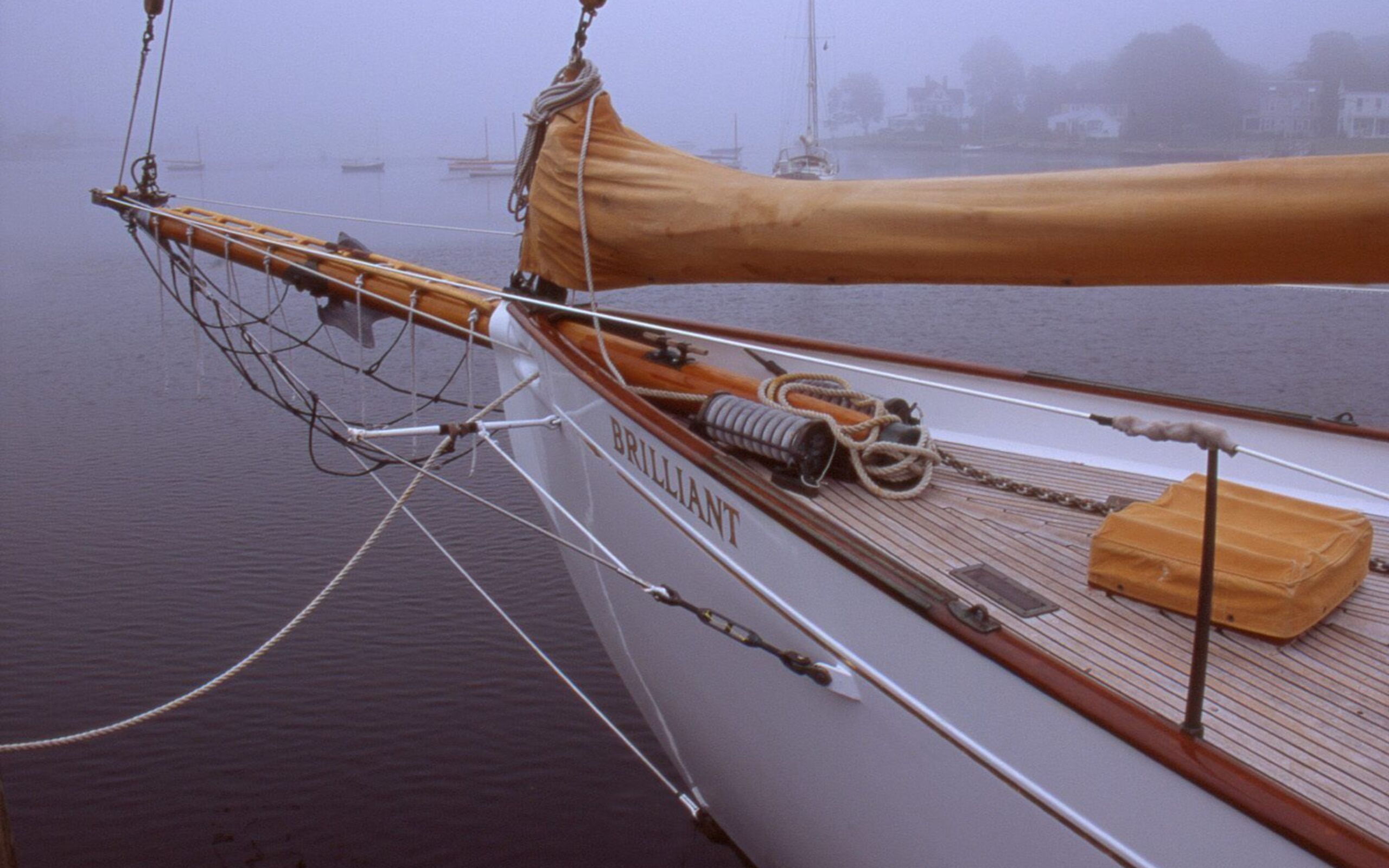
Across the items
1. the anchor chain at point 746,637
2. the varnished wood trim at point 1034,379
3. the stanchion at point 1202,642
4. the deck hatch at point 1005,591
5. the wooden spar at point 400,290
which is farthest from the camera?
the varnished wood trim at point 1034,379

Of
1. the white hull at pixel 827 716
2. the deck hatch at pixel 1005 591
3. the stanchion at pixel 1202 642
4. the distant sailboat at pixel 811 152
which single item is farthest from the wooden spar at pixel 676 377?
the distant sailboat at pixel 811 152

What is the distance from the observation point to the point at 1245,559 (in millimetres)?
3057

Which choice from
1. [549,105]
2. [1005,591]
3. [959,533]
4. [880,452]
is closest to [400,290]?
[549,105]

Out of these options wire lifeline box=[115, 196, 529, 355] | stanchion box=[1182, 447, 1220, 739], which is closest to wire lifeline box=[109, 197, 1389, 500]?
wire lifeline box=[115, 196, 529, 355]

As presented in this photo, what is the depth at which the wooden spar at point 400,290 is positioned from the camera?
14.9 ft

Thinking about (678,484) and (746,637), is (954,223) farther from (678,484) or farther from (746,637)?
(746,637)

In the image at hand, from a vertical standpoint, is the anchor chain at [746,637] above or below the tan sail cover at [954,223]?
below

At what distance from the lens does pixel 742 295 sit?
20219 mm

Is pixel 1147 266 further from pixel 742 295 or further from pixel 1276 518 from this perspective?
Result: pixel 742 295

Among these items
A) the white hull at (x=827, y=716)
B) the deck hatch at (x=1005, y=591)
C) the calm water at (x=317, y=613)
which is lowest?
the calm water at (x=317, y=613)

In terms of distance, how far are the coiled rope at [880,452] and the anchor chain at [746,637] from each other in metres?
0.73

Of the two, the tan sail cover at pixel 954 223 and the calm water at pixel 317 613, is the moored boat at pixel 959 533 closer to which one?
A: the tan sail cover at pixel 954 223

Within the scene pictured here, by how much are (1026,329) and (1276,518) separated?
15054 mm

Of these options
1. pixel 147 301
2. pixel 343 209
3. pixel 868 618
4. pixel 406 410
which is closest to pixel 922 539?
pixel 868 618
